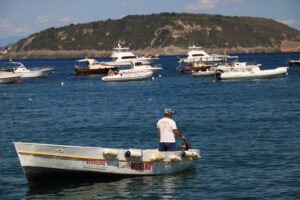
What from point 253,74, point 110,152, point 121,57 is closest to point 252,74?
point 253,74

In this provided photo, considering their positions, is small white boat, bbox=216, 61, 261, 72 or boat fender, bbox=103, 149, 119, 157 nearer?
boat fender, bbox=103, 149, 119, 157

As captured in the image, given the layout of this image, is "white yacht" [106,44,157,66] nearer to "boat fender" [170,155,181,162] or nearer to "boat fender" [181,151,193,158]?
"boat fender" [181,151,193,158]

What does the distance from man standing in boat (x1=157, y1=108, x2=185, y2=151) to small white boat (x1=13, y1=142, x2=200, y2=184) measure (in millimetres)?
320

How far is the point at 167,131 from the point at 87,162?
3.14 meters

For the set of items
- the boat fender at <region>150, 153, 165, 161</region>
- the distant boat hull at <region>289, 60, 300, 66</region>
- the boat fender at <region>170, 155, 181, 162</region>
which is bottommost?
the boat fender at <region>170, 155, 181, 162</region>

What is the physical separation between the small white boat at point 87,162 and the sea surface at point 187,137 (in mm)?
359

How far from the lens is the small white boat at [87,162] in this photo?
1562 cm

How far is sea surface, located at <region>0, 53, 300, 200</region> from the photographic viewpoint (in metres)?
15.9

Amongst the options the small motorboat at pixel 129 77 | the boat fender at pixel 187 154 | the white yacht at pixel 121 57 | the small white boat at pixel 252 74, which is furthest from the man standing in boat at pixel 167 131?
the white yacht at pixel 121 57

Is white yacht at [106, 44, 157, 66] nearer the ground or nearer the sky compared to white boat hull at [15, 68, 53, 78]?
nearer the sky

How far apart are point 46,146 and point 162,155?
4.25 metres

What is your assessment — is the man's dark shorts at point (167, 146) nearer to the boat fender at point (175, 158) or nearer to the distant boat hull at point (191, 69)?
the boat fender at point (175, 158)

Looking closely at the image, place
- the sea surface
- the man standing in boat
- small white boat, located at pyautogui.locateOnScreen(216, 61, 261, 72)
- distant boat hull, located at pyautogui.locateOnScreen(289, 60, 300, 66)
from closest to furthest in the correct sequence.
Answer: the sea surface
the man standing in boat
small white boat, located at pyautogui.locateOnScreen(216, 61, 261, 72)
distant boat hull, located at pyautogui.locateOnScreen(289, 60, 300, 66)

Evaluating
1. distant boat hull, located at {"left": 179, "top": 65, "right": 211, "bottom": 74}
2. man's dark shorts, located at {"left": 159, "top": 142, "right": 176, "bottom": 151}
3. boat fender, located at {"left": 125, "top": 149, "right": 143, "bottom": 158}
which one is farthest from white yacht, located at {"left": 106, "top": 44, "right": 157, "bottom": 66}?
boat fender, located at {"left": 125, "top": 149, "right": 143, "bottom": 158}
